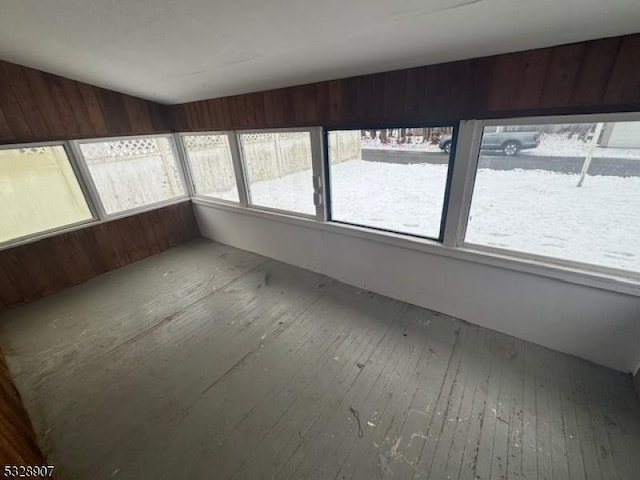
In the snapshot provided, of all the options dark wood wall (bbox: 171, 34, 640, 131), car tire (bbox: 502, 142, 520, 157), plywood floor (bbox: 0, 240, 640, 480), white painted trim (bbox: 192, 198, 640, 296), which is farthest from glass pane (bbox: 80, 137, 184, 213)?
car tire (bbox: 502, 142, 520, 157)

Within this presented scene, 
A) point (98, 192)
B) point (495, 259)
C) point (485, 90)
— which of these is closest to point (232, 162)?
point (98, 192)

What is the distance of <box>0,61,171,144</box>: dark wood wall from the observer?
246cm

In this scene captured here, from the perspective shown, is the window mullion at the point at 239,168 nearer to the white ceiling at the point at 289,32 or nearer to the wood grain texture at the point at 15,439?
the white ceiling at the point at 289,32

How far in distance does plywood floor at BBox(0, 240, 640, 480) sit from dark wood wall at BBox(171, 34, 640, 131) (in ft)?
5.29

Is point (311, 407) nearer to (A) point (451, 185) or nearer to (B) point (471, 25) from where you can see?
(A) point (451, 185)

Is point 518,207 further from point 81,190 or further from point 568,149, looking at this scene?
point 81,190

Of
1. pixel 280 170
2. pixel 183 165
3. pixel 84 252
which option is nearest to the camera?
pixel 280 170

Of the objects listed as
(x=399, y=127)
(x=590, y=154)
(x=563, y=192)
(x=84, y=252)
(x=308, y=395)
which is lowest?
(x=308, y=395)

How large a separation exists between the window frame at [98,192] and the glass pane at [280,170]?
131 cm

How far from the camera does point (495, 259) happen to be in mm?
1951

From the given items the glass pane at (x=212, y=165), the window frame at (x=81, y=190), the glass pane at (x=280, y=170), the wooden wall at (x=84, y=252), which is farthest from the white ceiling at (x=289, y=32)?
the wooden wall at (x=84, y=252)

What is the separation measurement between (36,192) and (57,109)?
888 mm

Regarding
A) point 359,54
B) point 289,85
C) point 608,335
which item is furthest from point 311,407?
point 289,85

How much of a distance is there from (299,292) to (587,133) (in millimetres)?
2433
